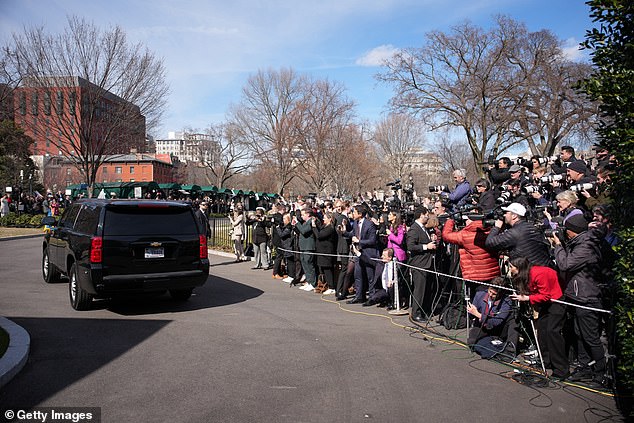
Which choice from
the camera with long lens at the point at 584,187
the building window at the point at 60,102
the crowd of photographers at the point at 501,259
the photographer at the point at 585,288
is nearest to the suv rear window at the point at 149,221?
the crowd of photographers at the point at 501,259

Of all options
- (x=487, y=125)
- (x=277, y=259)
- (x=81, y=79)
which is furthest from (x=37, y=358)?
(x=487, y=125)

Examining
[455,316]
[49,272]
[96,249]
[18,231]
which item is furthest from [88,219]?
[18,231]

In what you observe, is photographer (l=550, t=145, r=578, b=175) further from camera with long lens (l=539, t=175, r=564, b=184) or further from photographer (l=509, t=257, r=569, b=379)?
photographer (l=509, t=257, r=569, b=379)

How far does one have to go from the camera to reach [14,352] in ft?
20.6

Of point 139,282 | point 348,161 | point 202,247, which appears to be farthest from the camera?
point 348,161

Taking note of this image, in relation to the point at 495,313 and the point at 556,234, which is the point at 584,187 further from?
the point at 495,313

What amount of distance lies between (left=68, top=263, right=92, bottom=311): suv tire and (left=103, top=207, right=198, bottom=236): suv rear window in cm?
128

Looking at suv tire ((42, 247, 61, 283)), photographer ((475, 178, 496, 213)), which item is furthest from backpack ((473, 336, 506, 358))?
suv tire ((42, 247, 61, 283))

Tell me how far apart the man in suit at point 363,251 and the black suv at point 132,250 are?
3.22m

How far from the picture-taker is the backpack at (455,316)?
825 cm

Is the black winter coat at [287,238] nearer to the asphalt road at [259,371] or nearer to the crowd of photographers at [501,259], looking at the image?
the crowd of photographers at [501,259]

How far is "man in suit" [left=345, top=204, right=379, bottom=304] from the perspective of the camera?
10219 mm

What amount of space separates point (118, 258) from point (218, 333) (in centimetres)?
231

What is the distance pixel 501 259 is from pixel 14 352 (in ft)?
25.6
